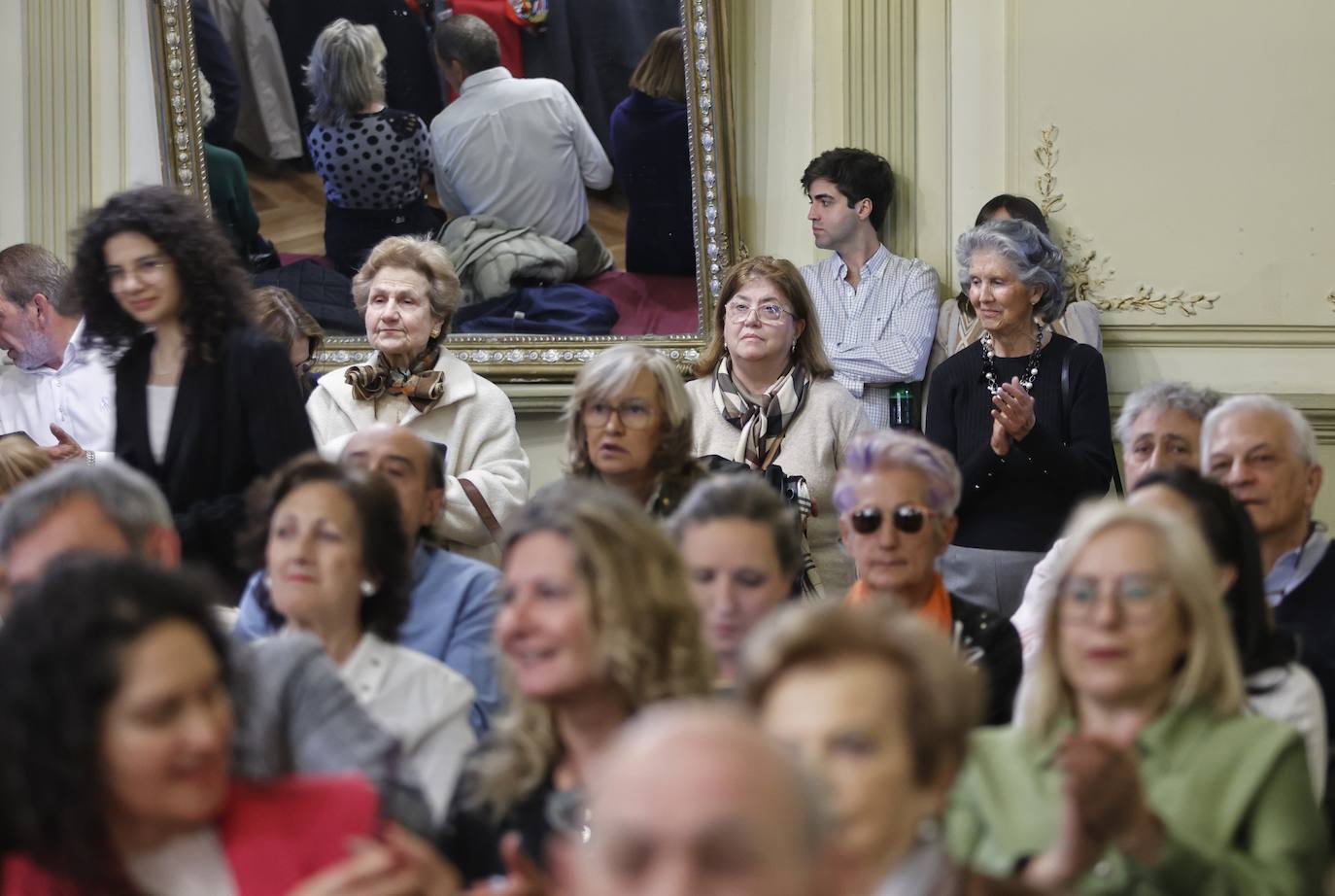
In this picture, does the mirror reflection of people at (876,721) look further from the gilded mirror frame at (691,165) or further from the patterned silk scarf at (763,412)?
the gilded mirror frame at (691,165)

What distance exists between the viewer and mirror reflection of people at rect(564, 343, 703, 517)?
4.44m

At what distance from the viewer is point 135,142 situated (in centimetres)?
716

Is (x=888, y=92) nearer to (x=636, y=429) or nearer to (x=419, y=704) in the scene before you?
(x=636, y=429)

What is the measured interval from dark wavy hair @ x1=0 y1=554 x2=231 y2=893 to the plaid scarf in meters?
2.79

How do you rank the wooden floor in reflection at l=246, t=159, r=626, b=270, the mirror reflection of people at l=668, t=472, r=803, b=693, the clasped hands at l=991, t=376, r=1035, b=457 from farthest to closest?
the wooden floor in reflection at l=246, t=159, r=626, b=270 < the clasped hands at l=991, t=376, r=1035, b=457 < the mirror reflection of people at l=668, t=472, r=803, b=693

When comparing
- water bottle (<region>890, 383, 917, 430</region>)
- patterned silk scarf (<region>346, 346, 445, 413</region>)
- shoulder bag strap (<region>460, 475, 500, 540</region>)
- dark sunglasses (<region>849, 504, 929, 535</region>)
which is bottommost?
water bottle (<region>890, 383, 917, 430</region>)

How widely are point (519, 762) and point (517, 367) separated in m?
4.29

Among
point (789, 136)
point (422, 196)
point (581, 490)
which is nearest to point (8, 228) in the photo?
point (422, 196)

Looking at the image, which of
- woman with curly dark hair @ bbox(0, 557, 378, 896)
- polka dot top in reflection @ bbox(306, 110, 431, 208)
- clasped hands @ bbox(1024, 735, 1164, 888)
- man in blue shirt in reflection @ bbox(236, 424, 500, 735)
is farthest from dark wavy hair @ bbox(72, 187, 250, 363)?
polka dot top in reflection @ bbox(306, 110, 431, 208)

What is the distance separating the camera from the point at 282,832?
2.43 metres

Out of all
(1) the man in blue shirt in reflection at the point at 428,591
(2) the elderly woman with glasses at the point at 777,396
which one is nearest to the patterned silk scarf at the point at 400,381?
(2) the elderly woman with glasses at the point at 777,396

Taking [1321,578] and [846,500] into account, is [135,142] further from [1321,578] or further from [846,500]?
[1321,578]

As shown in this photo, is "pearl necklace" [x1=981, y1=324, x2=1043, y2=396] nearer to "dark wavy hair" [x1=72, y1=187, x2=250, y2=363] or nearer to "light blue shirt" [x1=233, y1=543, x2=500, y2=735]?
"light blue shirt" [x1=233, y1=543, x2=500, y2=735]

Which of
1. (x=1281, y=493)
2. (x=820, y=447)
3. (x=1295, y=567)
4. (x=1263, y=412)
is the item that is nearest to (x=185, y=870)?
(x=1295, y=567)
